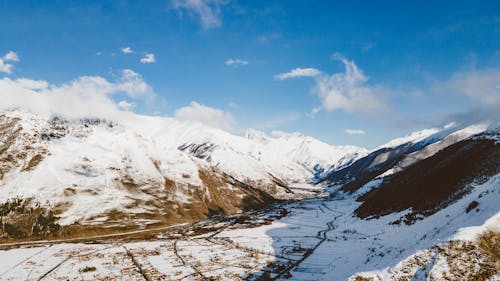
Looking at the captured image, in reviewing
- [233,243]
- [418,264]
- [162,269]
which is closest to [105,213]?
[233,243]

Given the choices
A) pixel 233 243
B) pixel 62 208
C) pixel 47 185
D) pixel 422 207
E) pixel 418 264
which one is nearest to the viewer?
pixel 418 264

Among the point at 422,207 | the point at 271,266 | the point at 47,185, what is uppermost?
the point at 47,185

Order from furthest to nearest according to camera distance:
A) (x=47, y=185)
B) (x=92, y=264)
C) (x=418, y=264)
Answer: (x=47, y=185) < (x=92, y=264) < (x=418, y=264)

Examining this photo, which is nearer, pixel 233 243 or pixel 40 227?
pixel 233 243

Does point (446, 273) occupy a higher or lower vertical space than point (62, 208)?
lower

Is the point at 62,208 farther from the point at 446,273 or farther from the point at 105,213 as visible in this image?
the point at 446,273

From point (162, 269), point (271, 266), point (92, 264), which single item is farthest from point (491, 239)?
point (92, 264)
